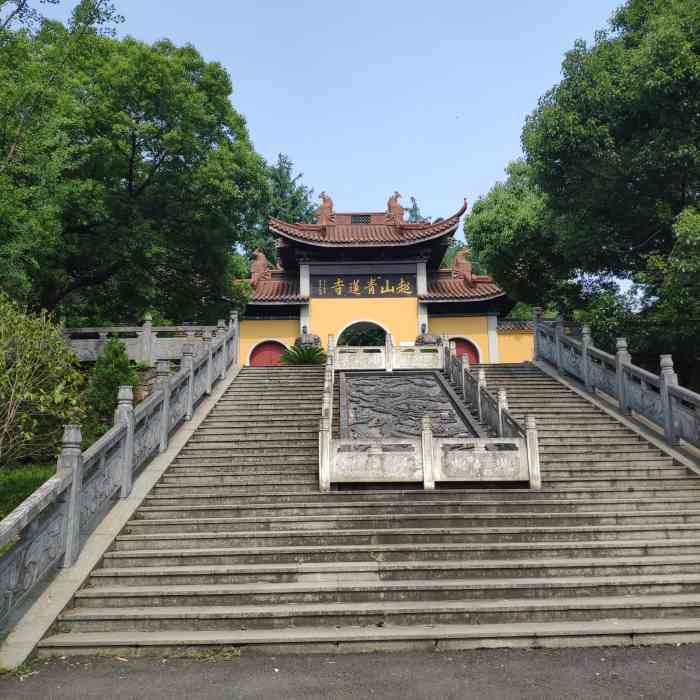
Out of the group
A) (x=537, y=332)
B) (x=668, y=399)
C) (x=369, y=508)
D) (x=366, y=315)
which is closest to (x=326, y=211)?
(x=366, y=315)

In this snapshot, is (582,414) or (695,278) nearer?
(695,278)

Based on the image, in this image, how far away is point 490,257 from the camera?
18.8 m

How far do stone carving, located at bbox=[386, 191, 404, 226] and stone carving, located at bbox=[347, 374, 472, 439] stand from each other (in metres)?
11.0

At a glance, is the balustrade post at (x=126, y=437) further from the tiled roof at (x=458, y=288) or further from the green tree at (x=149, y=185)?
the tiled roof at (x=458, y=288)

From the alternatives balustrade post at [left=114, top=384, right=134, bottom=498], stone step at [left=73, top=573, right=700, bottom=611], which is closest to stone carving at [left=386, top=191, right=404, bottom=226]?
balustrade post at [left=114, top=384, right=134, bottom=498]

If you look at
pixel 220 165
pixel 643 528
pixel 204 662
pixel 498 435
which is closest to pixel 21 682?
pixel 204 662

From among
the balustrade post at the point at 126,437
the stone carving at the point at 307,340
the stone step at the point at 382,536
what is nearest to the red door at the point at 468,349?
the stone carving at the point at 307,340

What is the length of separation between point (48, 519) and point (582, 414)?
9048 mm

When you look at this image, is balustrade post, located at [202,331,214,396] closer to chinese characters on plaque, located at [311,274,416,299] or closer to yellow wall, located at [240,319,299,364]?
yellow wall, located at [240,319,299,364]

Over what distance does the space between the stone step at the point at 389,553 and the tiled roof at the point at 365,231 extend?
51.7 ft

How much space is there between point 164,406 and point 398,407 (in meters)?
4.70

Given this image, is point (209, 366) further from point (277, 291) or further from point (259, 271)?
point (259, 271)

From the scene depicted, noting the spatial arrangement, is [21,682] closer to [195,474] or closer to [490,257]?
[195,474]

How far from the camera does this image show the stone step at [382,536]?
6.68 meters
